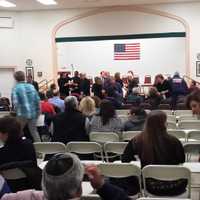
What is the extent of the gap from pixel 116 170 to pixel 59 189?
7.67 ft

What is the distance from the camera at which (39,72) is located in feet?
60.8

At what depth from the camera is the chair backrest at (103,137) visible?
20.9ft

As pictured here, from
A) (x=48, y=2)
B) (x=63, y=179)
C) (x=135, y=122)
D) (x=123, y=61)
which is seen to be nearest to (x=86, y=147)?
(x=135, y=122)

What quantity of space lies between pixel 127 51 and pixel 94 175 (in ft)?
54.8

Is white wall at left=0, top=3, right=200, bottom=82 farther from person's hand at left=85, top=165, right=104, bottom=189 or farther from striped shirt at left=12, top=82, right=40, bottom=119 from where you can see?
person's hand at left=85, top=165, right=104, bottom=189

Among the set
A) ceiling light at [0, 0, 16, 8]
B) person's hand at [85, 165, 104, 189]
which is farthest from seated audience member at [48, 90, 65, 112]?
person's hand at [85, 165, 104, 189]

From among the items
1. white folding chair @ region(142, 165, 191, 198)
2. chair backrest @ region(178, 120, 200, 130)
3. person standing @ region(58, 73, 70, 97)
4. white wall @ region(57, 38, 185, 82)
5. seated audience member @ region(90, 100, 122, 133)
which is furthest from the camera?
white wall @ region(57, 38, 185, 82)

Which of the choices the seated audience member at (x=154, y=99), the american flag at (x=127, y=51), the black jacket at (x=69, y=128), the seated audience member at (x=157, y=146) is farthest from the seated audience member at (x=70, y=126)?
the american flag at (x=127, y=51)

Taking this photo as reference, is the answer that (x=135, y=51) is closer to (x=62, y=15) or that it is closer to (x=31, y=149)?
(x=62, y=15)

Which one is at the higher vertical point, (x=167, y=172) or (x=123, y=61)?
(x=123, y=61)

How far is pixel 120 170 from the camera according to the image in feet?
13.7

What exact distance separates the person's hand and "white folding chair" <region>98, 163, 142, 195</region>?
1924 mm

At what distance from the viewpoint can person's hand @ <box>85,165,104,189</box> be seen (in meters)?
2.15

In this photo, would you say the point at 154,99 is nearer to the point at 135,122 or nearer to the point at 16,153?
the point at 135,122
